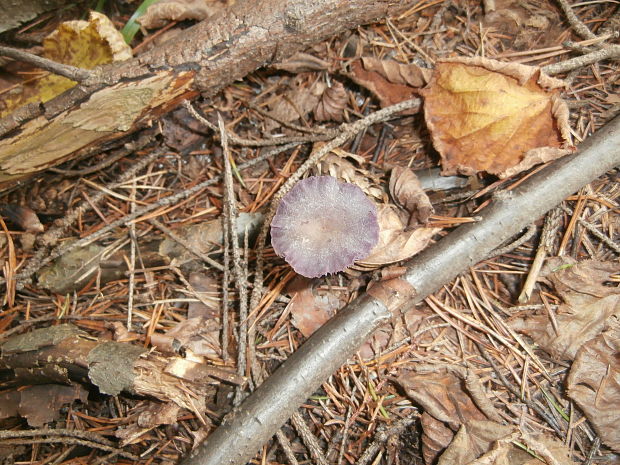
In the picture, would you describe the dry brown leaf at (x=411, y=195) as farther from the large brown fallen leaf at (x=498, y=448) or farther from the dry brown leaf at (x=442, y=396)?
the large brown fallen leaf at (x=498, y=448)

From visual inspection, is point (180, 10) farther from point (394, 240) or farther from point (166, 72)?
point (394, 240)

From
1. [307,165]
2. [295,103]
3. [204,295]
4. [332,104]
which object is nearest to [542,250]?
[307,165]

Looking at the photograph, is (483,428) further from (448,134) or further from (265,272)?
(448,134)

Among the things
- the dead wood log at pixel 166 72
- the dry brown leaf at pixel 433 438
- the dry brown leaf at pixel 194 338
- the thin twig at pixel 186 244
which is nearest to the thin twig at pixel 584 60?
the dead wood log at pixel 166 72

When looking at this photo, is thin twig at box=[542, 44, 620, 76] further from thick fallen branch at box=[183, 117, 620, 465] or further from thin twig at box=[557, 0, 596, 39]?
thick fallen branch at box=[183, 117, 620, 465]

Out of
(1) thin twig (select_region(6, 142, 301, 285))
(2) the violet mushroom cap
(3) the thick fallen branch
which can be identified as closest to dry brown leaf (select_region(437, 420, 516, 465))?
(3) the thick fallen branch

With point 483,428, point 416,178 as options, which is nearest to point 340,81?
point 416,178
